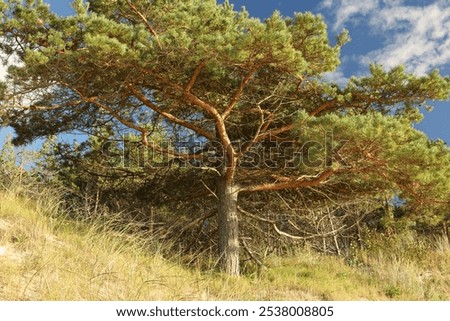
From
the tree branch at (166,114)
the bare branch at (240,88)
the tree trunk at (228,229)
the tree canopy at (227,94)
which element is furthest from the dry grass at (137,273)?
the bare branch at (240,88)

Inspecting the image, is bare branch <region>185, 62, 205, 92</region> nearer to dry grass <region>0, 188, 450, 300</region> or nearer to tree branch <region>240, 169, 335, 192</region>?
tree branch <region>240, 169, 335, 192</region>

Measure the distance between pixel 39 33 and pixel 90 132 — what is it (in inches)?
124

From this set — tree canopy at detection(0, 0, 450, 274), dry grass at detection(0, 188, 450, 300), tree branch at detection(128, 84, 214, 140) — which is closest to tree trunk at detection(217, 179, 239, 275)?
tree canopy at detection(0, 0, 450, 274)

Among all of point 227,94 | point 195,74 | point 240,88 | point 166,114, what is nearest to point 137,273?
point 195,74

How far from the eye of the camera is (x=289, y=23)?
8.16 m

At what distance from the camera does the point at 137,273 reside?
5.95m

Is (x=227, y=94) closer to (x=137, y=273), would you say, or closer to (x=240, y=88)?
(x=240, y=88)

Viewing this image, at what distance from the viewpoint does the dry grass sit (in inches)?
198

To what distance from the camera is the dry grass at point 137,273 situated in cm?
503

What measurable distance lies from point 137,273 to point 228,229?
3894mm

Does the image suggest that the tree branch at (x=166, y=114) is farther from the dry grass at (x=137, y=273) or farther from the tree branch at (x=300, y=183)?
the dry grass at (x=137, y=273)

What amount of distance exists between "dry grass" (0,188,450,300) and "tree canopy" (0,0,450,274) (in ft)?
5.52
